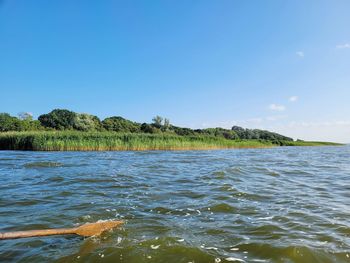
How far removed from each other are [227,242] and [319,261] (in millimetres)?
1202

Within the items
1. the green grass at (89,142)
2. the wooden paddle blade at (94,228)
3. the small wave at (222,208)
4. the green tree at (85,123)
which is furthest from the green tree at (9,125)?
the wooden paddle blade at (94,228)

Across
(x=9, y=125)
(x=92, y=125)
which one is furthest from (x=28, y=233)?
(x=92, y=125)

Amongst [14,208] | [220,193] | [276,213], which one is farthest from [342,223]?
[14,208]

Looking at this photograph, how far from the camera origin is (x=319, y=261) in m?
3.55

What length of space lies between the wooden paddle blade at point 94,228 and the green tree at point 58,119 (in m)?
75.3

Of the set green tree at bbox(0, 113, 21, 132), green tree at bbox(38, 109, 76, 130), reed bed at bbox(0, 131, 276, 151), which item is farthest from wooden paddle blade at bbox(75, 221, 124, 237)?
green tree at bbox(38, 109, 76, 130)

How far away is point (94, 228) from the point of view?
4.32 m

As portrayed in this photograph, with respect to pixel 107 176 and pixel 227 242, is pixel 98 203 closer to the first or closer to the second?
pixel 227 242

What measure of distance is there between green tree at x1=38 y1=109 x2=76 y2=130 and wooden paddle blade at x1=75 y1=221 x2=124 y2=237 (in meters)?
75.3

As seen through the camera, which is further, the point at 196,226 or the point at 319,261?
the point at 196,226

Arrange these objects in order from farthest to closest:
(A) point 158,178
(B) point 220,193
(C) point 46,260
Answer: (A) point 158,178
(B) point 220,193
(C) point 46,260

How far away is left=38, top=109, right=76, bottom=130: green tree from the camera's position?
78438mm

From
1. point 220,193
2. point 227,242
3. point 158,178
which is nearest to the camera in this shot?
point 227,242

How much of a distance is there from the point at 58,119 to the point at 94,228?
84580mm
